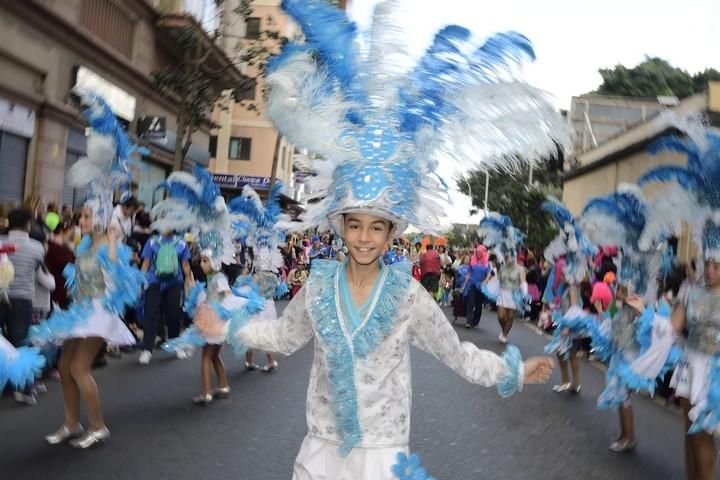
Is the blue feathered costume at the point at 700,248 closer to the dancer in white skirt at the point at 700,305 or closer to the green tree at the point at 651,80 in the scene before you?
the dancer in white skirt at the point at 700,305

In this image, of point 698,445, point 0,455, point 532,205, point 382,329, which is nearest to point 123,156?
point 0,455

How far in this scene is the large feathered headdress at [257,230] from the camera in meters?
10.2

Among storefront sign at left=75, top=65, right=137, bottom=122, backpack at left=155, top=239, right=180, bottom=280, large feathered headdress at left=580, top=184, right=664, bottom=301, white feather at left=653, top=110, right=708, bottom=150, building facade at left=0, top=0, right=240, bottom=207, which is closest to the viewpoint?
white feather at left=653, top=110, right=708, bottom=150

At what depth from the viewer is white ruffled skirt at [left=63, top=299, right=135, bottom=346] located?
591cm

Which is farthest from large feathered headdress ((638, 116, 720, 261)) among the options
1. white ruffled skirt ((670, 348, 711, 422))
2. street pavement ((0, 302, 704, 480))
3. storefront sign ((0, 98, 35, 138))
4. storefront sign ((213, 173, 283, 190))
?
storefront sign ((213, 173, 283, 190))

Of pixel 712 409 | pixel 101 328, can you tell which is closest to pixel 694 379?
→ pixel 712 409

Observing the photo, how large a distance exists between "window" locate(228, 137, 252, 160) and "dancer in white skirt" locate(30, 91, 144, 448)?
121ft

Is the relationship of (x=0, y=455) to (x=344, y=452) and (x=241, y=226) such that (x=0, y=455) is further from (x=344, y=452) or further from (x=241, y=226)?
(x=241, y=226)

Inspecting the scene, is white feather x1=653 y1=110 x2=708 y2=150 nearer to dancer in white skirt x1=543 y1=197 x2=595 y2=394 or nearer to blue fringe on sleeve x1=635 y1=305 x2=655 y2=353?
blue fringe on sleeve x1=635 y1=305 x2=655 y2=353

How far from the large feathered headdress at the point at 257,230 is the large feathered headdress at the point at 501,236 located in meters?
4.61

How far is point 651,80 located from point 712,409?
44131 mm

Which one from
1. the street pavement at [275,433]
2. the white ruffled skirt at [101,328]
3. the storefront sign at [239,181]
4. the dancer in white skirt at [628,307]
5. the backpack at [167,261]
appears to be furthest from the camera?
the storefront sign at [239,181]

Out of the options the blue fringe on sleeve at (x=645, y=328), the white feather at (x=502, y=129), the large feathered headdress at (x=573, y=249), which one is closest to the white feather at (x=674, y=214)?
the blue fringe on sleeve at (x=645, y=328)

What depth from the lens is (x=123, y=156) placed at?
632cm
